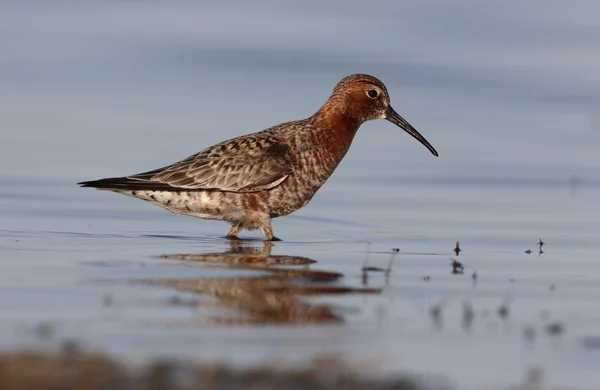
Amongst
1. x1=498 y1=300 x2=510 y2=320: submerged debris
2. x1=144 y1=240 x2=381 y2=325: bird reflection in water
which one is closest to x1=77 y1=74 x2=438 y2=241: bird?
x1=144 y1=240 x2=381 y2=325: bird reflection in water

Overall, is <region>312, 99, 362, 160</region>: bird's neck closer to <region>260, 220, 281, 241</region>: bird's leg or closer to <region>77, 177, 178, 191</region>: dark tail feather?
<region>260, 220, 281, 241</region>: bird's leg

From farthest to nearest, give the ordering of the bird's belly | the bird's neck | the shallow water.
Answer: the bird's neck → the bird's belly → the shallow water

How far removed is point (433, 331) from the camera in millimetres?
8680

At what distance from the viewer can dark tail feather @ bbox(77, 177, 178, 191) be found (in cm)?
1345

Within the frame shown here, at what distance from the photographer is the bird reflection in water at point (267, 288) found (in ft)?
29.5

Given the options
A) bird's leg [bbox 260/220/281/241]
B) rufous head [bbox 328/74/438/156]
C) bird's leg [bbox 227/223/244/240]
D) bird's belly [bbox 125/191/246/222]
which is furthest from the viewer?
rufous head [bbox 328/74/438/156]

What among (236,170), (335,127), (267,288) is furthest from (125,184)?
(267,288)

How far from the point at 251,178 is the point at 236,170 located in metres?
0.22

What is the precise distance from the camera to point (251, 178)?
544 inches

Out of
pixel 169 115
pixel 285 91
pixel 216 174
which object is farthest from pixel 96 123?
pixel 216 174

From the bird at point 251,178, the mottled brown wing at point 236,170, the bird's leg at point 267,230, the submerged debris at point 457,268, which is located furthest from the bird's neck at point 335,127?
the submerged debris at point 457,268

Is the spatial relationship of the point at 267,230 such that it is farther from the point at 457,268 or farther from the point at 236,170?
the point at 457,268

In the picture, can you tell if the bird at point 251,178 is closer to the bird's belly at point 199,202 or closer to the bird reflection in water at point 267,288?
the bird's belly at point 199,202

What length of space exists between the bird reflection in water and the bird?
1.36 m
